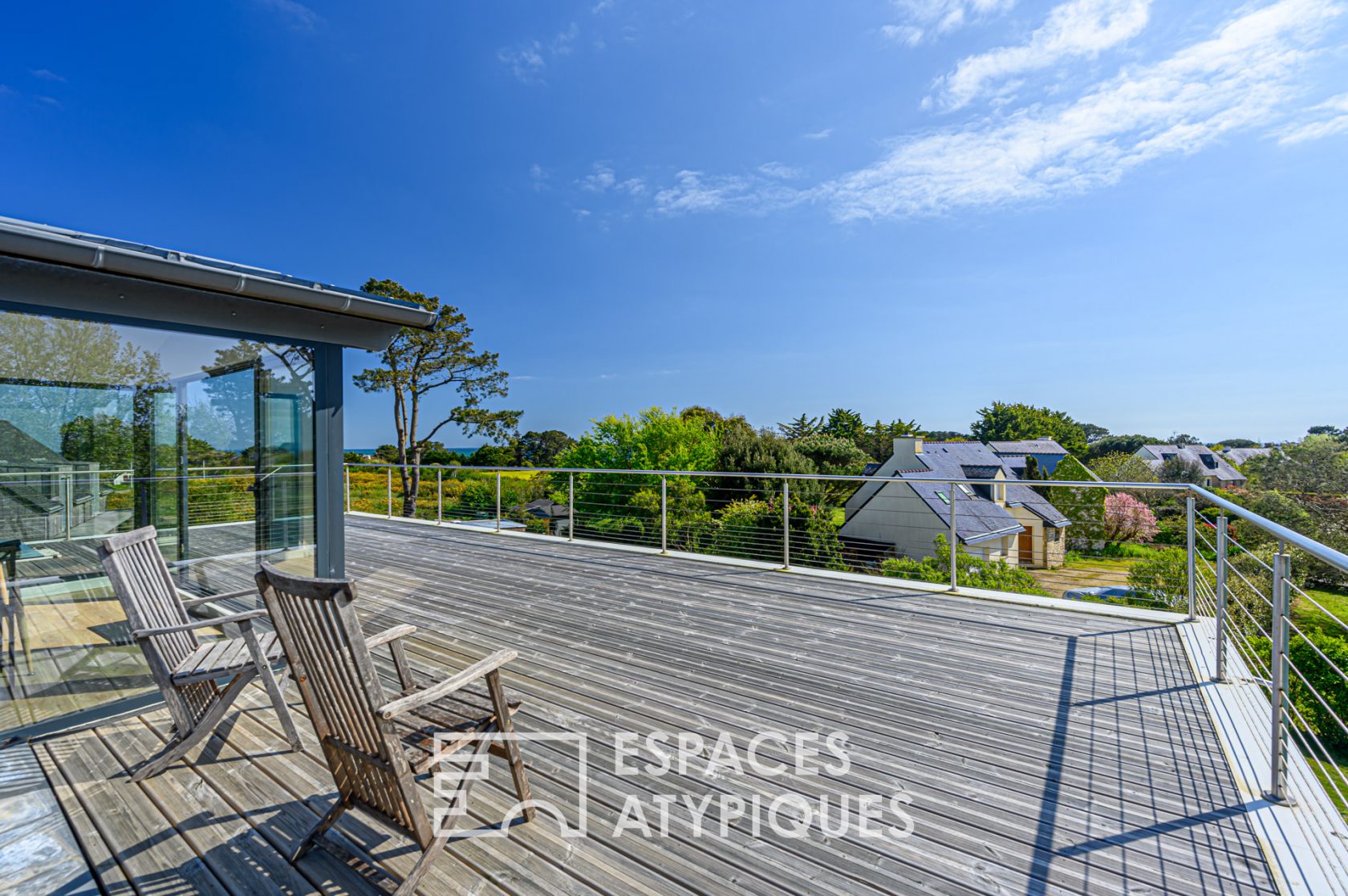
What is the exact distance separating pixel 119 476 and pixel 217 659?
126cm

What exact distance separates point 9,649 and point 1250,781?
15.7ft

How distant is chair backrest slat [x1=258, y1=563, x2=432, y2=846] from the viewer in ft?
A: 4.87

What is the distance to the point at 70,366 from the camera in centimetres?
269

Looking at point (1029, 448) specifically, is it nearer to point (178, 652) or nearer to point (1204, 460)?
point (1204, 460)

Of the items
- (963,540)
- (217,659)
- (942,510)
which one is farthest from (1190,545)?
(942,510)

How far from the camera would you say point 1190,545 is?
10.9 feet

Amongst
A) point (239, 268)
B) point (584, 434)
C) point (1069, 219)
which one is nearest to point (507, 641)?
point (239, 268)

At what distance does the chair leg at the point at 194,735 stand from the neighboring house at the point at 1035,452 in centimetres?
3765

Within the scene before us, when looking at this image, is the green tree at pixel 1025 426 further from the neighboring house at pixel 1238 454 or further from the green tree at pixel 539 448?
the green tree at pixel 539 448

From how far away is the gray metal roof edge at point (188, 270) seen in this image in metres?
2.20

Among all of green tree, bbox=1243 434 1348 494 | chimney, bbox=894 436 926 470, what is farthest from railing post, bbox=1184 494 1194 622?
green tree, bbox=1243 434 1348 494

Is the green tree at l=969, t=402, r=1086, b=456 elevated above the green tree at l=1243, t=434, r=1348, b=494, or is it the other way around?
the green tree at l=969, t=402, r=1086, b=456

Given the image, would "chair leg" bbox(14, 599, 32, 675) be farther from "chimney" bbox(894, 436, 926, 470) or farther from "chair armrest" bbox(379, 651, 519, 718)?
"chimney" bbox(894, 436, 926, 470)

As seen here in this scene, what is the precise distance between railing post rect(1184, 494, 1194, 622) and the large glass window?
493cm
